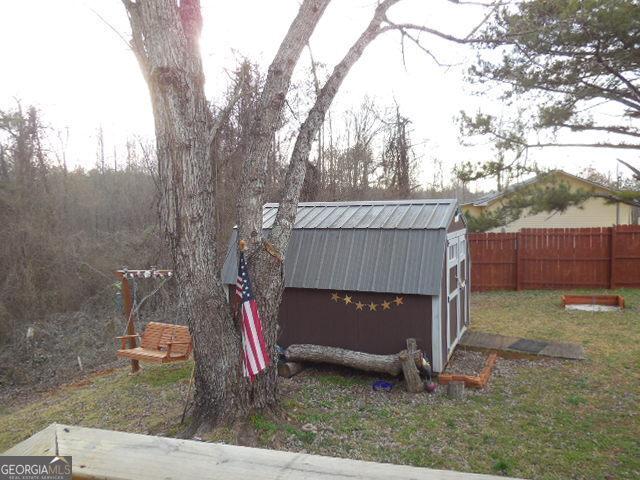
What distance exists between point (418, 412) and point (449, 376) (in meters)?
1.16

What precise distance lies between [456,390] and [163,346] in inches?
183

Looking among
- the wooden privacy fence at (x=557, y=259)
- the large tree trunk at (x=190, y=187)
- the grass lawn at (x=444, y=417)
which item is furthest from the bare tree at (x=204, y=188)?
the wooden privacy fence at (x=557, y=259)

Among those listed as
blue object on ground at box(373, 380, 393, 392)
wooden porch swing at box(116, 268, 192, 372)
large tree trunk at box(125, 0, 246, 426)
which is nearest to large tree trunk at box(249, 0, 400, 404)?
large tree trunk at box(125, 0, 246, 426)

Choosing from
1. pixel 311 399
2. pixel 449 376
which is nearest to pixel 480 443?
pixel 449 376

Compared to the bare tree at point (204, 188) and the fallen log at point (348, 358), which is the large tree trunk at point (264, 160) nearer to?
the bare tree at point (204, 188)

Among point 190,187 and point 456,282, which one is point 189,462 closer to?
point 190,187

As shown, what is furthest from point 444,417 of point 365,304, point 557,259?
point 557,259

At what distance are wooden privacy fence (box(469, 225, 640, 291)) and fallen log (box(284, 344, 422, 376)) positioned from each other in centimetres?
952

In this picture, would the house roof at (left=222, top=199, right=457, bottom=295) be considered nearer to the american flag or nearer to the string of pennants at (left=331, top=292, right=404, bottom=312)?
the string of pennants at (left=331, top=292, right=404, bottom=312)

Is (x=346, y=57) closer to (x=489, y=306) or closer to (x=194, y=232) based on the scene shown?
(x=194, y=232)

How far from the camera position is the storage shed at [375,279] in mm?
Answer: 6625

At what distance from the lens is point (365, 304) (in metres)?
6.94

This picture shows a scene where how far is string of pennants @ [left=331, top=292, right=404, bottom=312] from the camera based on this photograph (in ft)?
22.1

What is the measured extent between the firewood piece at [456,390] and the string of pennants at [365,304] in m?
1.32
